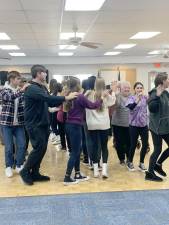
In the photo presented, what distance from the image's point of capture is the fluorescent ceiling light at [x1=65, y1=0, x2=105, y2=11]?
5.01m

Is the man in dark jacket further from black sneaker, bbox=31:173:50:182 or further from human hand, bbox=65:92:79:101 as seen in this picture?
black sneaker, bbox=31:173:50:182

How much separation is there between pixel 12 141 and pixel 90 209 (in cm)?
169

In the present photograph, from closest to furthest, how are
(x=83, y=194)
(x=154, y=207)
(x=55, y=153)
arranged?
(x=154, y=207) < (x=83, y=194) < (x=55, y=153)

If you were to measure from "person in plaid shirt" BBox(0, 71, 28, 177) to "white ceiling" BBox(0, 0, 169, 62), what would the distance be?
1599 millimetres

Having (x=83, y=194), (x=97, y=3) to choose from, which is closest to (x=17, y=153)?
(x=83, y=194)

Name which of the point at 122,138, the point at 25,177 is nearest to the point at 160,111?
the point at 122,138

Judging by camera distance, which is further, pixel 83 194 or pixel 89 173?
pixel 89 173

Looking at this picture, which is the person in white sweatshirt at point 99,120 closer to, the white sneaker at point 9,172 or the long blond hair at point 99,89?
the long blond hair at point 99,89

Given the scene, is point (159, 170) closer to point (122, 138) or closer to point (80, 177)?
point (122, 138)

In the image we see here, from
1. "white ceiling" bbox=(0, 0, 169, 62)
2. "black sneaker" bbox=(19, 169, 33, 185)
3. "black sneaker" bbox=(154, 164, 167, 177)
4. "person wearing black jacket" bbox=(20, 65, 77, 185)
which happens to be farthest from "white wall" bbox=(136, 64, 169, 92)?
"black sneaker" bbox=(19, 169, 33, 185)

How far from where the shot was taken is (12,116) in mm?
4082

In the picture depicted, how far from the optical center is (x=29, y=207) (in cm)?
312

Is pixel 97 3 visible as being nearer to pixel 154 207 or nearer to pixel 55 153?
pixel 55 153

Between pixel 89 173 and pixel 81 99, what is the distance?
1.22 metres
